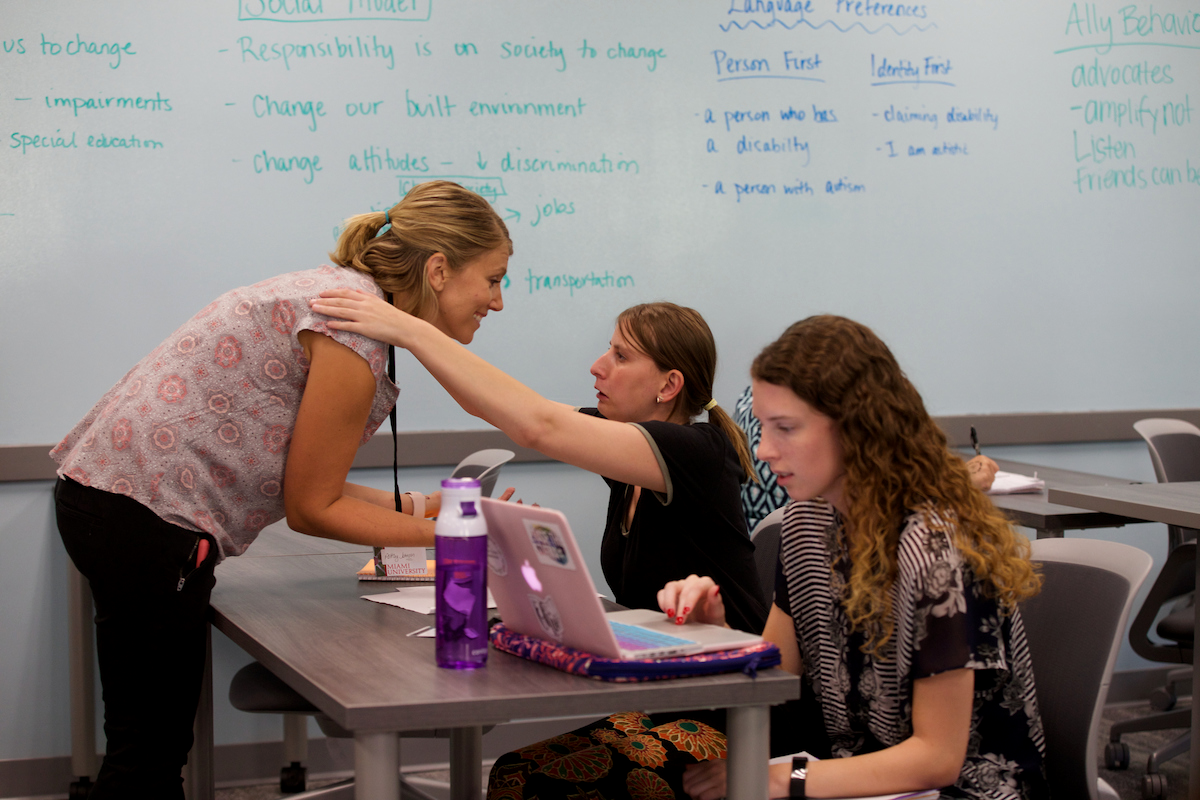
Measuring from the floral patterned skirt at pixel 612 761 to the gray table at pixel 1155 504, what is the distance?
4.20 ft

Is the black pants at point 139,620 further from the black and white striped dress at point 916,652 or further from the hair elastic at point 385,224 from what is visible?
the black and white striped dress at point 916,652

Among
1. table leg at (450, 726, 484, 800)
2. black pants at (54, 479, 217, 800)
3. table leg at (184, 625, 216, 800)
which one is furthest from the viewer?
table leg at (450, 726, 484, 800)

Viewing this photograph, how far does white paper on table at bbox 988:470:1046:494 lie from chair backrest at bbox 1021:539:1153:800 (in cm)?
136

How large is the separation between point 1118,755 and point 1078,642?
1904 mm

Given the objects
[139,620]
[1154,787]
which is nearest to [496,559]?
[139,620]

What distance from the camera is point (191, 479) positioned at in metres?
1.60

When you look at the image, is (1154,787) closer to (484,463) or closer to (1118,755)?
(1118,755)

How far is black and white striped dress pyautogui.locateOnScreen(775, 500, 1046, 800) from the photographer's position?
4.18ft

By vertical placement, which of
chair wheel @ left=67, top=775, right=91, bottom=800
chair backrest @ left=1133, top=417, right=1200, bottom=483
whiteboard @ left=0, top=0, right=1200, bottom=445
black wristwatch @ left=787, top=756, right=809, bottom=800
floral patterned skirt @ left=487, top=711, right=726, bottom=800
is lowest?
chair wheel @ left=67, top=775, right=91, bottom=800

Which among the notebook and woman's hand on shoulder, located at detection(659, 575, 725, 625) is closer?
the notebook

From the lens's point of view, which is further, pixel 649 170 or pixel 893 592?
pixel 649 170

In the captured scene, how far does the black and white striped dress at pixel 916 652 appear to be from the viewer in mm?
1274

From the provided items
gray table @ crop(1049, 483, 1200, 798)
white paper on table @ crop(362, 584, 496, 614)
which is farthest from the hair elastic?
gray table @ crop(1049, 483, 1200, 798)

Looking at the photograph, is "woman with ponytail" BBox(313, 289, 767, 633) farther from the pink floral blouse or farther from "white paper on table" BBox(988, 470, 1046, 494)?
"white paper on table" BBox(988, 470, 1046, 494)
